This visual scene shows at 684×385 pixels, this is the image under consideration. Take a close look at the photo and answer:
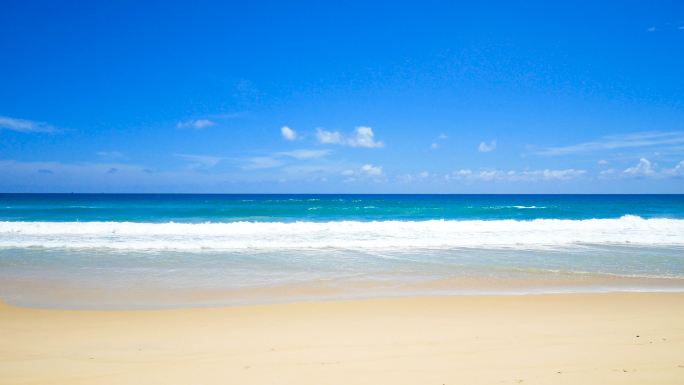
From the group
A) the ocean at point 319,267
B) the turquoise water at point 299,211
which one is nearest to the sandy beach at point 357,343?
the ocean at point 319,267

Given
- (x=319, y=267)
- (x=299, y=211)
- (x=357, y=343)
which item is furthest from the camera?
(x=299, y=211)

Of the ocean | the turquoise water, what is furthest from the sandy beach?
the turquoise water

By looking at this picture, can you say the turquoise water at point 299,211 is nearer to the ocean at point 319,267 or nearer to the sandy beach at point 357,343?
the ocean at point 319,267

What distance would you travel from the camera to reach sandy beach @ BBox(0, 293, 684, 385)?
4.19 metres

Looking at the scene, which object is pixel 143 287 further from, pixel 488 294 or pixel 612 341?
pixel 612 341

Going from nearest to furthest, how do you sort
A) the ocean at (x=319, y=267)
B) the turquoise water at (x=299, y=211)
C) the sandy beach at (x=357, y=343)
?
the sandy beach at (x=357, y=343), the ocean at (x=319, y=267), the turquoise water at (x=299, y=211)

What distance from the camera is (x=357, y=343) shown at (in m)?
5.13

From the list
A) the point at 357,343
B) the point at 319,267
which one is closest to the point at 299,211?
the point at 319,267

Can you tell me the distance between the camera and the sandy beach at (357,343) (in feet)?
13.7

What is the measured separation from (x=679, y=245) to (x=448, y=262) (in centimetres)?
954

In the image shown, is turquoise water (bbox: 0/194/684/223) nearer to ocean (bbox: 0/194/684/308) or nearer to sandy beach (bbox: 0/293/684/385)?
ocean (bbox: 0/194/684/308)

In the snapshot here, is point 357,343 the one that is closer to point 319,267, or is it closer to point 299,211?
point 319,267

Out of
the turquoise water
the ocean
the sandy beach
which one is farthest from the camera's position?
the turquoise water

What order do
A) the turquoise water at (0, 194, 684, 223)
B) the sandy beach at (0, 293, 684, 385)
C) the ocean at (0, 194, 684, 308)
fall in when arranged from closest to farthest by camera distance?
the sandy beach at (0, 293, 684, 385), the ocean at (0, 194, 684, 308), the turquoise water at (0, 194, 684, 223)
